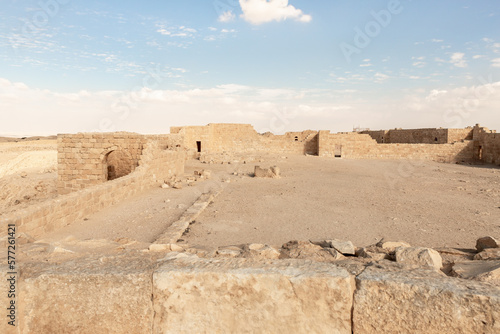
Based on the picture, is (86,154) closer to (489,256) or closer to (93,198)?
(93,198)

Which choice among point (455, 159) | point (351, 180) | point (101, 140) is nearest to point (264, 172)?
point (351, 180)

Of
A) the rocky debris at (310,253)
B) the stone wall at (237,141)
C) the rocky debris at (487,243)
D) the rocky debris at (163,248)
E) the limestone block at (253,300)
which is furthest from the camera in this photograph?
the stone wall at (237,141)

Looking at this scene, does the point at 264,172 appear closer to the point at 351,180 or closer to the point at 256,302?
the point at 351,180

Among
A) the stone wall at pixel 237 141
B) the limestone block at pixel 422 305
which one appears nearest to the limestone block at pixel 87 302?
the limestone block at pixel 422 305

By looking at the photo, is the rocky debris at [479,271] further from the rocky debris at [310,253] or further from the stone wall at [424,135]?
the stone wall at [424,135]

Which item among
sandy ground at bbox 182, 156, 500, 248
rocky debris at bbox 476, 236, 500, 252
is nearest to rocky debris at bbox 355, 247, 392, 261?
rocky debris at bbox 476, 236, 500, 252

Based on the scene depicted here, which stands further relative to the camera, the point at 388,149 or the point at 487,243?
the point at 388,149

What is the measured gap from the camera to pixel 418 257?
2354mm

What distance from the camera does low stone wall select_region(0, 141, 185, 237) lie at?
496 centimetres

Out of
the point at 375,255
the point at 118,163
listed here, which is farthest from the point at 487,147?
the point at 375,255

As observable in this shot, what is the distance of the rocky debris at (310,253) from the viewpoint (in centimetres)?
257

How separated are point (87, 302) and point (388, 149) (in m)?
23.5

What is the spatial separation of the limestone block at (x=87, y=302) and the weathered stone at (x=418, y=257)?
194 cm

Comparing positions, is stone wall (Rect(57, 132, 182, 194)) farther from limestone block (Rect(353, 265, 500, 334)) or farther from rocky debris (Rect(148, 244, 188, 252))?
limestone block (Rect(353, 265, 500, 334))
